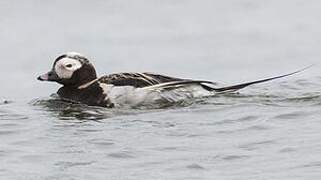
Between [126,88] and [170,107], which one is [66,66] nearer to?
[126,88]

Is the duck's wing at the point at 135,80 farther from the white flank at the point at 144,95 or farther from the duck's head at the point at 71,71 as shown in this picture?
the duck's head at the point at 71,71

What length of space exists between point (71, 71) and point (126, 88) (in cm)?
93

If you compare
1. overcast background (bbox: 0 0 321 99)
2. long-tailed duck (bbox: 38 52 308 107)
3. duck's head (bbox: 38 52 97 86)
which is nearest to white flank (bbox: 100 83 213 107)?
long-tailed duck (bbox: 38 52 308 107)

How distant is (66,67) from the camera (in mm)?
14117

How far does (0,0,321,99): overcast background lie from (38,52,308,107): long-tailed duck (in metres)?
A: 1.26

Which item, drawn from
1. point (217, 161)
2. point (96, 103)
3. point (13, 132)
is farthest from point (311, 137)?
point (96, 103)

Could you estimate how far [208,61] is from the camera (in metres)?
16.8

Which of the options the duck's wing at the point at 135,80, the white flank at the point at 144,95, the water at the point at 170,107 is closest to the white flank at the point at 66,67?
the water at the point at 170,107

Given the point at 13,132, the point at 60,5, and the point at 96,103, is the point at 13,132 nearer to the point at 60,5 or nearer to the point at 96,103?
the point at 96,103

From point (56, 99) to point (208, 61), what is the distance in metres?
3.34

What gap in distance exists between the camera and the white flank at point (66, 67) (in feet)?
46.2

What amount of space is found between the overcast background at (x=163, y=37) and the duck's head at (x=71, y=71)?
4.01 feet

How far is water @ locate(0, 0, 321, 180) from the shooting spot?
9789 mm

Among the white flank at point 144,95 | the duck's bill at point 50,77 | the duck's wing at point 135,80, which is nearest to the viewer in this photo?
the white flank at point 144,95
